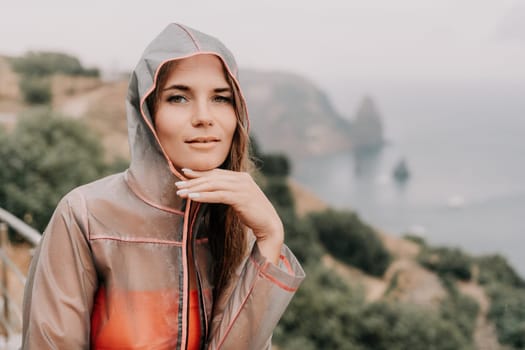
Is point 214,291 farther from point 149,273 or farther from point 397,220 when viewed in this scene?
point 397,220

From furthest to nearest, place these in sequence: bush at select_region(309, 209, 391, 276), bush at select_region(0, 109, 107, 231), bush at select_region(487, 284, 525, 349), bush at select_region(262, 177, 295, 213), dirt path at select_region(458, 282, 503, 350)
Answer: bush at select_region(262, 177, 295, 213) → bush at select_region(309, 209, 391, 276) → dirt path at select_region(458, 282, 503, 350) → bush at select_region(487, 284, 525, 349) → bush at select_region(0, 109, 107, 231)

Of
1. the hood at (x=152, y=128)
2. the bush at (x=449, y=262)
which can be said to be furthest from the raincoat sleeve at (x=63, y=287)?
the bush at (x=449, y=262)

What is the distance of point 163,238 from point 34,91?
97.7 ft

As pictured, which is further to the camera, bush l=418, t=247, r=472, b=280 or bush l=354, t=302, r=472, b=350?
bush l=418, t=247, r=472, b=280

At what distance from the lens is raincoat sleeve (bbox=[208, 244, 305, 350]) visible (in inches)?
46.8

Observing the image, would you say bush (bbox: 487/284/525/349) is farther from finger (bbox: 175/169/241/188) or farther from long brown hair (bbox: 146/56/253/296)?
finger (bbox: 175/169/241/188)

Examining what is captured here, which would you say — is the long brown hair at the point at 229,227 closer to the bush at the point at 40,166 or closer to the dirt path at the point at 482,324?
the bush at the point at 40,166

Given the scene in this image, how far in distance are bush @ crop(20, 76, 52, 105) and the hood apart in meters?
29.6

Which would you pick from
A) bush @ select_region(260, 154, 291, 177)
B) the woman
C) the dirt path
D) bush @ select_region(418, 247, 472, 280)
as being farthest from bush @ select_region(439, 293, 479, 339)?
the woman

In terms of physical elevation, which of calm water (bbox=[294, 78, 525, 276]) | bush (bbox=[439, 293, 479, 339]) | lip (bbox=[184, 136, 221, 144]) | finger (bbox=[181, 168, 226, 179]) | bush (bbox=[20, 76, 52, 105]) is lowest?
calm water (bbox=[294, 78, 525, 276])

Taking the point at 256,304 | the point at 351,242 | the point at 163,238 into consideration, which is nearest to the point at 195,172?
the point at 163,238

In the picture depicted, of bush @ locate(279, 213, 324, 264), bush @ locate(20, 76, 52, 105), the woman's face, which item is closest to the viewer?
the woman's face

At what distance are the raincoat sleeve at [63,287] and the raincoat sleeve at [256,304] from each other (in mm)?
324

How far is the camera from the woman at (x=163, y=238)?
114 centimetres
